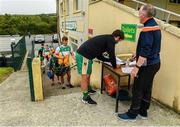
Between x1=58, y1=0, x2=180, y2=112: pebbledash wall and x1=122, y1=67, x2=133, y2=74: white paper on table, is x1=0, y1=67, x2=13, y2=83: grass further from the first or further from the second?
x1=122, y1=67, x2=133, y2=74: white paper on table

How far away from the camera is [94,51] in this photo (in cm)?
425

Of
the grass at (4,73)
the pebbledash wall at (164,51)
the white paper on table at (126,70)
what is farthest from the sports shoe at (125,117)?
the grass at (4,73)

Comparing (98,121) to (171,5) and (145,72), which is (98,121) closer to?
(145,72)

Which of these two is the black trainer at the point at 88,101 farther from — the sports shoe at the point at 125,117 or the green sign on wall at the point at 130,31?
the green sign on wall at the point at 130,31

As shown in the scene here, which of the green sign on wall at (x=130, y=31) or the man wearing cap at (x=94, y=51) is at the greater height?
the green sign on wall at (x=130, y=31)

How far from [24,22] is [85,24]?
161 ft

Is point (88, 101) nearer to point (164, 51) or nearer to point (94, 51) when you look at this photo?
point (94, 51)

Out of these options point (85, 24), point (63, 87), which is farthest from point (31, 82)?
point (85, 24)

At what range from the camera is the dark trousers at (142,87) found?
3549 millimetres

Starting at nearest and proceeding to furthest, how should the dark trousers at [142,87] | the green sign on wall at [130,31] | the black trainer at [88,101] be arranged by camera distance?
the dark trousers at [142,87] → the black trainer at [88,101] → the green sign on wall at [130,31]

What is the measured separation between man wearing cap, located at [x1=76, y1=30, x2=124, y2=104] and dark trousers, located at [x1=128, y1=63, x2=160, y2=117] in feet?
2.21

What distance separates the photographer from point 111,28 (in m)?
6.06

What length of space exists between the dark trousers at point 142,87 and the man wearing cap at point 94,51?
67cm

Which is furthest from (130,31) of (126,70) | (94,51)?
(126,70)
